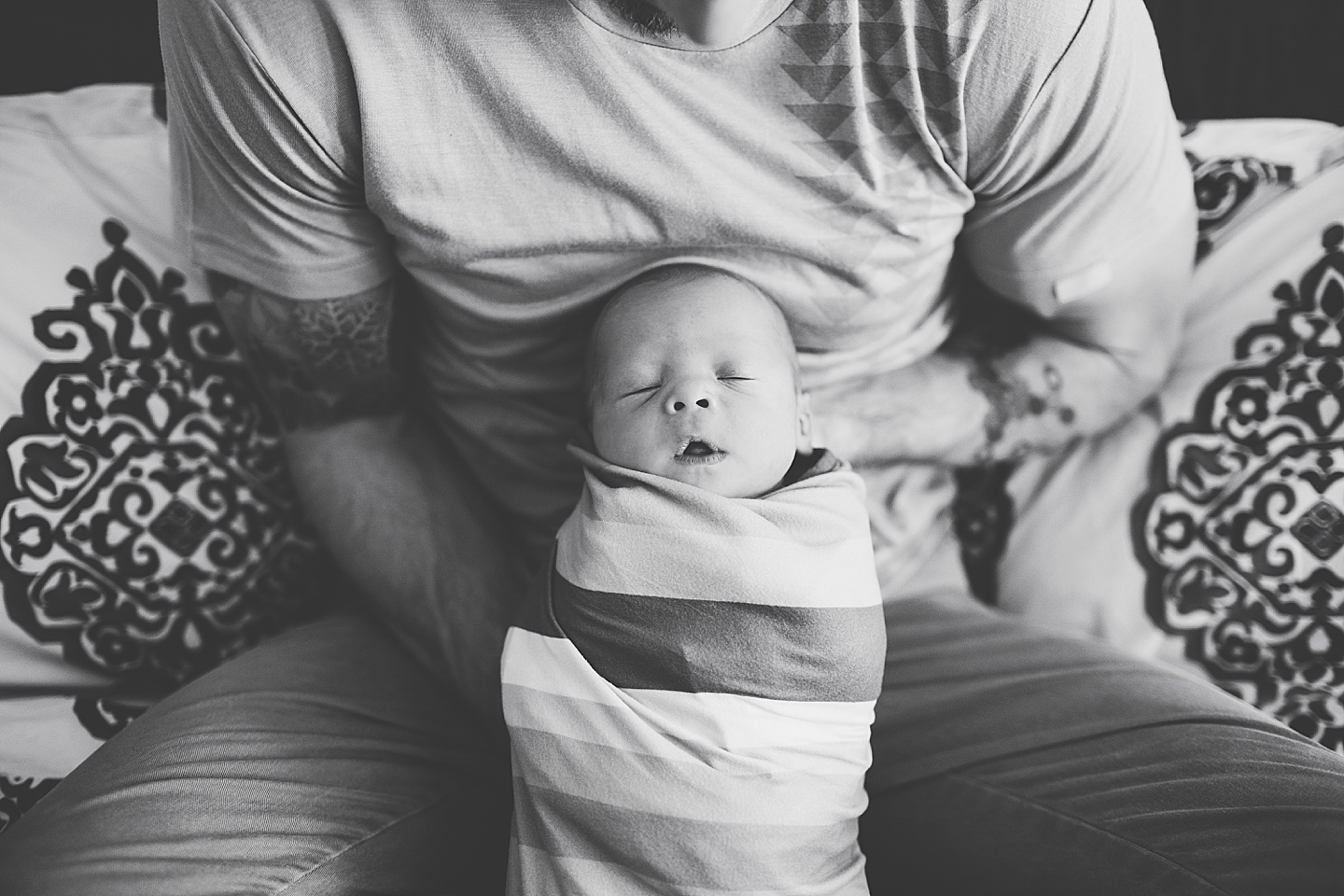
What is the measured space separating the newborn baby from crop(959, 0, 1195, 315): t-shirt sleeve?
1.06 feet

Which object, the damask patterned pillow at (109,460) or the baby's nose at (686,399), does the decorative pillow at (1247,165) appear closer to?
the baby's nose at (686,399)

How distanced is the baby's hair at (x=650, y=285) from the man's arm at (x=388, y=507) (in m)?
0.26

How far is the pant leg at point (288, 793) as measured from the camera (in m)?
0.92

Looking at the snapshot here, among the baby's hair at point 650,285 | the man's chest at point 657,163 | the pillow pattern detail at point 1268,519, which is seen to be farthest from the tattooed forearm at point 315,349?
the pillow pattern detail at point 1268,519

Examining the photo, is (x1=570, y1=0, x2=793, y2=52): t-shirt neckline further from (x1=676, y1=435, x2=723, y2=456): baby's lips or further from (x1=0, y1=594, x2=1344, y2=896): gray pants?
(x1=0, y1=594, x2=1344, y2=896): gray pants

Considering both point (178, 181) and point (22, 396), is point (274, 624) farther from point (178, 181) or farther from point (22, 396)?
point (178, 181)

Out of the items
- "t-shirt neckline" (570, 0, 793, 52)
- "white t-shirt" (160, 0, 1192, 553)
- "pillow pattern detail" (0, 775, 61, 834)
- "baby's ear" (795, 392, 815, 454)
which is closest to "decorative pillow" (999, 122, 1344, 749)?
"white t-shirt" (160, 0, 1192, 553)

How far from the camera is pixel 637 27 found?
97 cm

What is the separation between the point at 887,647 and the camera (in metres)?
1.22

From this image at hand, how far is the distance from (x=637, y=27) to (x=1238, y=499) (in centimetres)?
90

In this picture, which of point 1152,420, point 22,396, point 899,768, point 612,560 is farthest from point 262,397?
point 1152,420

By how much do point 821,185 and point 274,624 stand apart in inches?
35.3

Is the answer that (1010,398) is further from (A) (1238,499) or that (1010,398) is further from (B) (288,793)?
(B) (288,793)

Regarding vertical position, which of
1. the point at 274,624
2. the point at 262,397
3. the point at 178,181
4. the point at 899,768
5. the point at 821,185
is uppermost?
the point at 821,185
